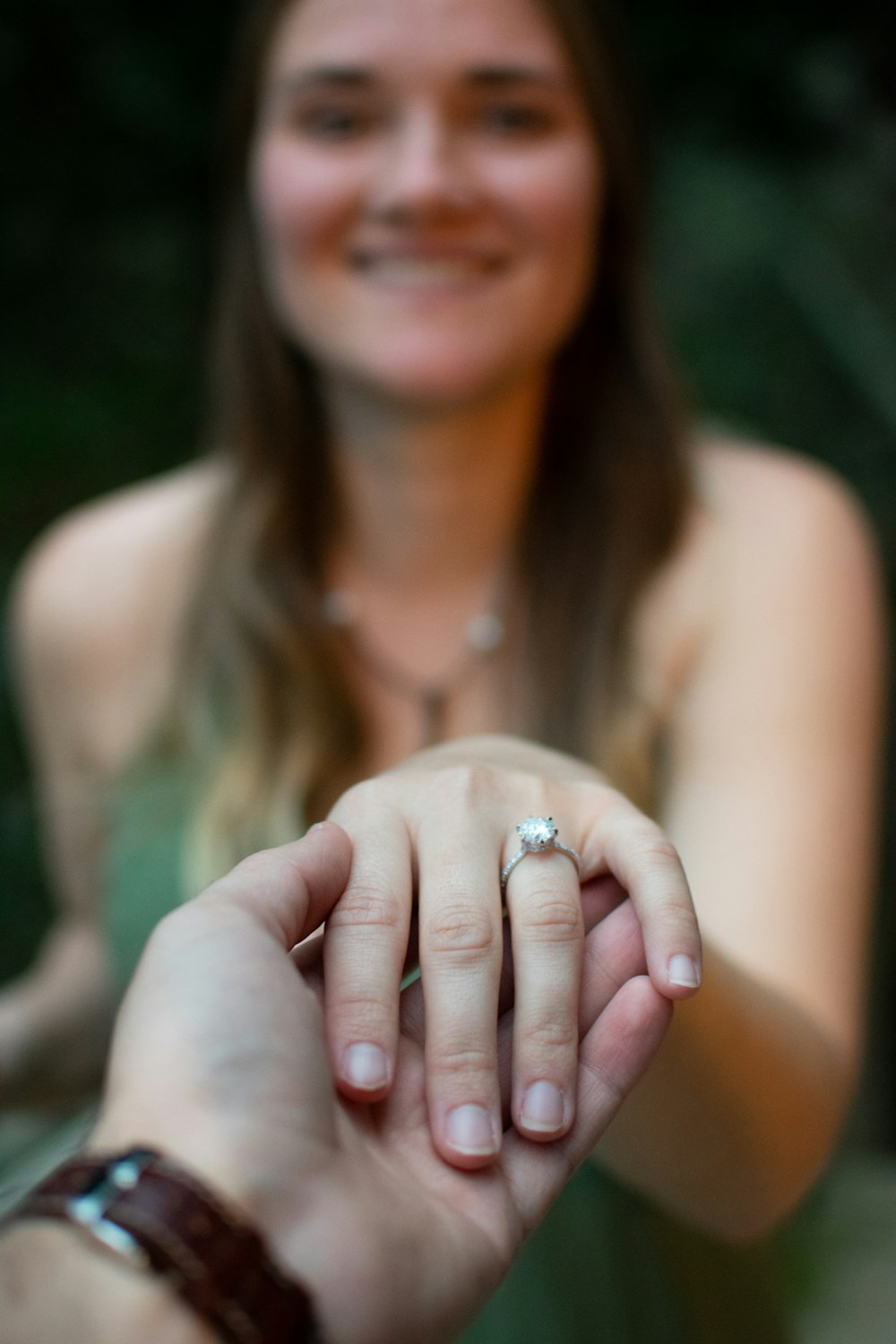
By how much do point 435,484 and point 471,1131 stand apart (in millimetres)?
783

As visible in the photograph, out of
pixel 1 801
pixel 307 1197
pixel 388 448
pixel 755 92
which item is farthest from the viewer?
pixel 755 92

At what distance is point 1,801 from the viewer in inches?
54.4

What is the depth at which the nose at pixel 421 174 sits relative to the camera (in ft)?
3.17

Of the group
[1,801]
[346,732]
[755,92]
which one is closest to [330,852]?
[346,732]

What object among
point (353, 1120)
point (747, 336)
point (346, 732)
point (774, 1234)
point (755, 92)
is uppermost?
point (755, 92)

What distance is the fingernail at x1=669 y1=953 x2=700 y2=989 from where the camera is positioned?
0.44m

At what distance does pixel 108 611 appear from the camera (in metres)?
1.21

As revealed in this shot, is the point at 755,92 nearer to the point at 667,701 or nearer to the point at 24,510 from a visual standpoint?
the point at 667,701

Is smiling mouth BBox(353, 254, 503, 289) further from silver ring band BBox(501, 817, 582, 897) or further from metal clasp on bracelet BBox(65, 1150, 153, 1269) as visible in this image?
metal clasp on bracelet BBox(65, 1150, 153, 1269)

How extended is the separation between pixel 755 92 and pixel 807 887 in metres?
1.22

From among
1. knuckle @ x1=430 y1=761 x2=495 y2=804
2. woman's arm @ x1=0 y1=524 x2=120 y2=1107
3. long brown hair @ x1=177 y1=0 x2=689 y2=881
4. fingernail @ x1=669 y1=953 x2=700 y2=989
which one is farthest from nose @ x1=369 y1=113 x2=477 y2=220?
fingernail @ x1=669 y1=953 x2=700 y2=989

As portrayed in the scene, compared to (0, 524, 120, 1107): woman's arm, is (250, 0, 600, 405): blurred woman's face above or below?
above

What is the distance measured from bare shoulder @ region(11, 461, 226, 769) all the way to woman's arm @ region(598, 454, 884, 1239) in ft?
1.76

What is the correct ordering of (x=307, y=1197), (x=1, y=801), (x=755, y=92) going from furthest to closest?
1. (x=755, y=92)
2. (x=1, y=801)
3. (x=307, y=1197)
